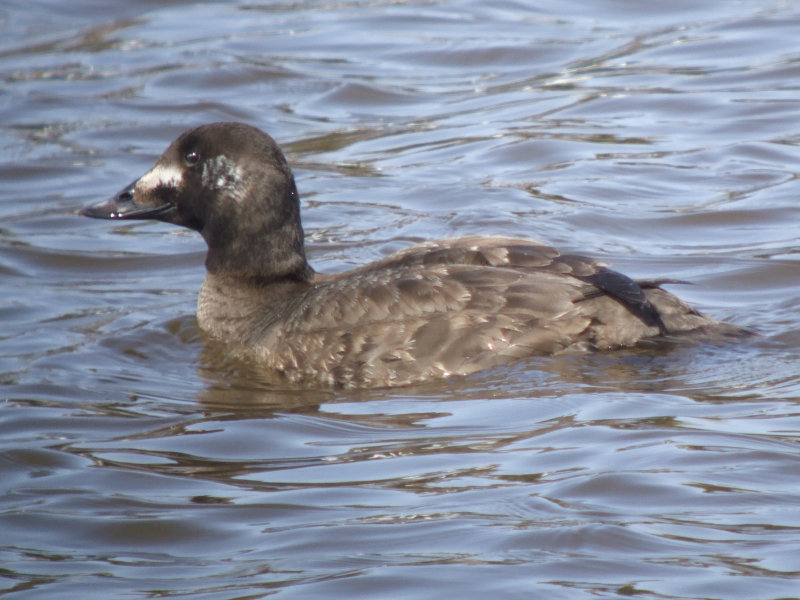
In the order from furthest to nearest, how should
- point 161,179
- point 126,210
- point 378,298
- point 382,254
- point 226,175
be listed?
point 382,254 < point 126,210 < point 161,179 < point 226,175 < point 378,298

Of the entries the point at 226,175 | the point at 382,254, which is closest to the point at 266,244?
the point at 226,175

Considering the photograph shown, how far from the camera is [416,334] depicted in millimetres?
6066

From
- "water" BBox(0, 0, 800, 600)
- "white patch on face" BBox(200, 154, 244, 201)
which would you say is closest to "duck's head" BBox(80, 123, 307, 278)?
"white patch on face" BBox(200, 154, 244, 201)

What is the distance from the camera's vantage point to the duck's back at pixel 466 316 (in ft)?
19.5

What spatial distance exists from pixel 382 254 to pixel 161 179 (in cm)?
178

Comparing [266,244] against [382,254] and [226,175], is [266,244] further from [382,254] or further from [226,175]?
[382,254]

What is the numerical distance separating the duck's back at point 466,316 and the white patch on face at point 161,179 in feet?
3.64

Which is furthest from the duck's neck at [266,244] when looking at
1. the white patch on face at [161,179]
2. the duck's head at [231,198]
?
the white patch on face at [161,179]

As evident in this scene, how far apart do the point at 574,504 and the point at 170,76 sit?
8951 mm

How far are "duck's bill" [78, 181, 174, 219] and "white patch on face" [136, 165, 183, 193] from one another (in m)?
0.08

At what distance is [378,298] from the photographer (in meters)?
6.18

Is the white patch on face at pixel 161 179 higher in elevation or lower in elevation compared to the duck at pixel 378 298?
higher

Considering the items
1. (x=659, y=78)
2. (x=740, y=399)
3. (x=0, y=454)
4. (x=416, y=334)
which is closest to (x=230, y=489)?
(x=0, y=454)

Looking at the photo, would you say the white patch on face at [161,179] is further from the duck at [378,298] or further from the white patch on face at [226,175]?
the white patch on face at [226,175]
